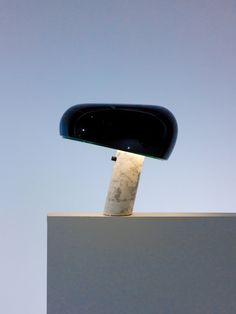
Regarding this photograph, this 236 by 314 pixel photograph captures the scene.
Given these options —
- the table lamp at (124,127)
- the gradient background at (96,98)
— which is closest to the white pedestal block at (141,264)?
the table lamp at (124,127)

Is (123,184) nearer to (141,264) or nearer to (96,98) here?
(141,264)

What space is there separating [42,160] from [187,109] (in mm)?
522

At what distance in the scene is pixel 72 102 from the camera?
4.27 ft

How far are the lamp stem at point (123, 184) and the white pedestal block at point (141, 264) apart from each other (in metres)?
0.05

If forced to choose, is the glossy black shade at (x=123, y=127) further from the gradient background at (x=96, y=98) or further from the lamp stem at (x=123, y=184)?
the gradient background at (x=96, y=98)

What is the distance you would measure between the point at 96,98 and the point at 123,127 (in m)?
0.50

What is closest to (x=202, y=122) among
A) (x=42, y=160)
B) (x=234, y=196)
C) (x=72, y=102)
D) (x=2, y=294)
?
(x=234, y=196)

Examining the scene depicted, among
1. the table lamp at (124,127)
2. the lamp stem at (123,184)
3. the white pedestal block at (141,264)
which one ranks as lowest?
the white pedestal block at (141,264)

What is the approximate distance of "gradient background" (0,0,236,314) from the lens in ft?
4.12

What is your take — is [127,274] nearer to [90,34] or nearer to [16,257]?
[16,257]

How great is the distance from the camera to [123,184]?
35.8 inches

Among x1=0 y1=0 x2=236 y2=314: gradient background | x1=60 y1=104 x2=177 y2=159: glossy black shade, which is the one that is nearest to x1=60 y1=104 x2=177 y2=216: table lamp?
x1=60 y1=104 x2=177 y2=159: glossy black shade

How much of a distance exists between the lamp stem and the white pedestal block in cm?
5

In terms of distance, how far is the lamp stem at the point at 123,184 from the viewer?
91 centimetres
